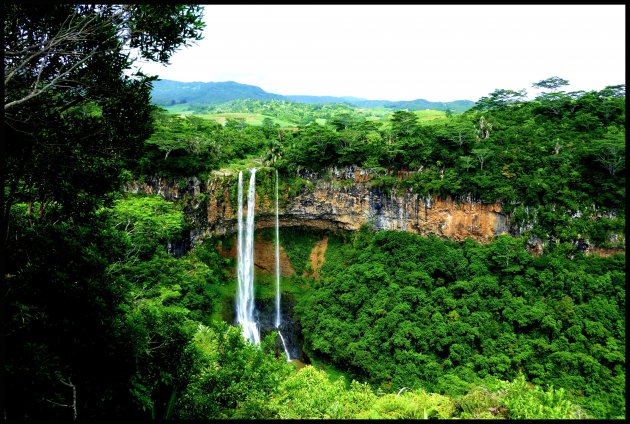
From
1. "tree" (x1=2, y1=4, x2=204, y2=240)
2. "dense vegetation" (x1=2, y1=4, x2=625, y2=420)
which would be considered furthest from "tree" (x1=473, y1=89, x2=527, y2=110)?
"tree" (x1=2, y1=4, x2=204, y2=240)

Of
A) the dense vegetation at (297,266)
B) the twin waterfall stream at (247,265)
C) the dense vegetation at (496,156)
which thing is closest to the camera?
the dense vegetation at (297,266)

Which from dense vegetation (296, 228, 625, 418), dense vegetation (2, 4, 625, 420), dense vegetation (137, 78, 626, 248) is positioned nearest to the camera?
dense vegetation (2, 4, 625, 420)

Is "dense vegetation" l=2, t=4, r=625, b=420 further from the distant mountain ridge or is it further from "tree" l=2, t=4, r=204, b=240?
the distant mountain ridge

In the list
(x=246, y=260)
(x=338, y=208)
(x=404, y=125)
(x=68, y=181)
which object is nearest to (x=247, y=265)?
(x=246, y=260)

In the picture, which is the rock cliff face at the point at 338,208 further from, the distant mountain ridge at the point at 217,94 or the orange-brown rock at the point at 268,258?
the distant mountain ridge at the point at 217,94

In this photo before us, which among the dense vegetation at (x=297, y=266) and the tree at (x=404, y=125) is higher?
the tree at (x=404, y=125)

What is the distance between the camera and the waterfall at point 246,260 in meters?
25.6

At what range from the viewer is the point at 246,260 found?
87.9ft

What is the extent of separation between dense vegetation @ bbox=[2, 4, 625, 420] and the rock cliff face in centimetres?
78

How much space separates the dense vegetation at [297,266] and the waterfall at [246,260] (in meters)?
0.96

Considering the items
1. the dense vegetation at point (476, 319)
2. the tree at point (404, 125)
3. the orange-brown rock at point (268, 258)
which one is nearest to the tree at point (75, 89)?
the dense vegetation at point (476, 319)

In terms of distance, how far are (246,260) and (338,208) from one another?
23.6ft

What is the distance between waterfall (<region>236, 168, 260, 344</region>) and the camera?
25609 millimetres

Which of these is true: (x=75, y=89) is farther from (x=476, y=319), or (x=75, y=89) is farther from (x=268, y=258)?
(x=268, y=258)
